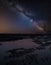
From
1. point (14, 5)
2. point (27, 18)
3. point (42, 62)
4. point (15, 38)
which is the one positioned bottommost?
point (42, 62)

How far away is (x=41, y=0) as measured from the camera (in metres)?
1.24

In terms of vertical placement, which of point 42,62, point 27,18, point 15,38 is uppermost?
point 27,18

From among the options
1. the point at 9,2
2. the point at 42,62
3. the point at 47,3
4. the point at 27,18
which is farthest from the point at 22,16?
the point at 42,62

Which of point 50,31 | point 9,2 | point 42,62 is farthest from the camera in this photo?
point 50,31

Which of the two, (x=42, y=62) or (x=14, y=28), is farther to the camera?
(x=14, y=28)

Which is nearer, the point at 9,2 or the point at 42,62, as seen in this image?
the point at 42,62

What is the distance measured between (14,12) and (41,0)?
270 millimetres

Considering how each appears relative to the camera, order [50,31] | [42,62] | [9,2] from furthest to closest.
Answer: [50,31] < [9,2] < [42,62]

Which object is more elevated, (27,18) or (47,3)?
(47,3)

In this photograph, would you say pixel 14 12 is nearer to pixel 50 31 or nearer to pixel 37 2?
pixel 37 2

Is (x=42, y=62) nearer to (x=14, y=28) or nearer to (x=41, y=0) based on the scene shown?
(x=14, y=28)

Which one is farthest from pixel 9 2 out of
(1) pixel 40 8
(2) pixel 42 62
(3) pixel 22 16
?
(2) pixel 42 62

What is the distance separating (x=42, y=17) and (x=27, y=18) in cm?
14

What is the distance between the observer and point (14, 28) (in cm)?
119
